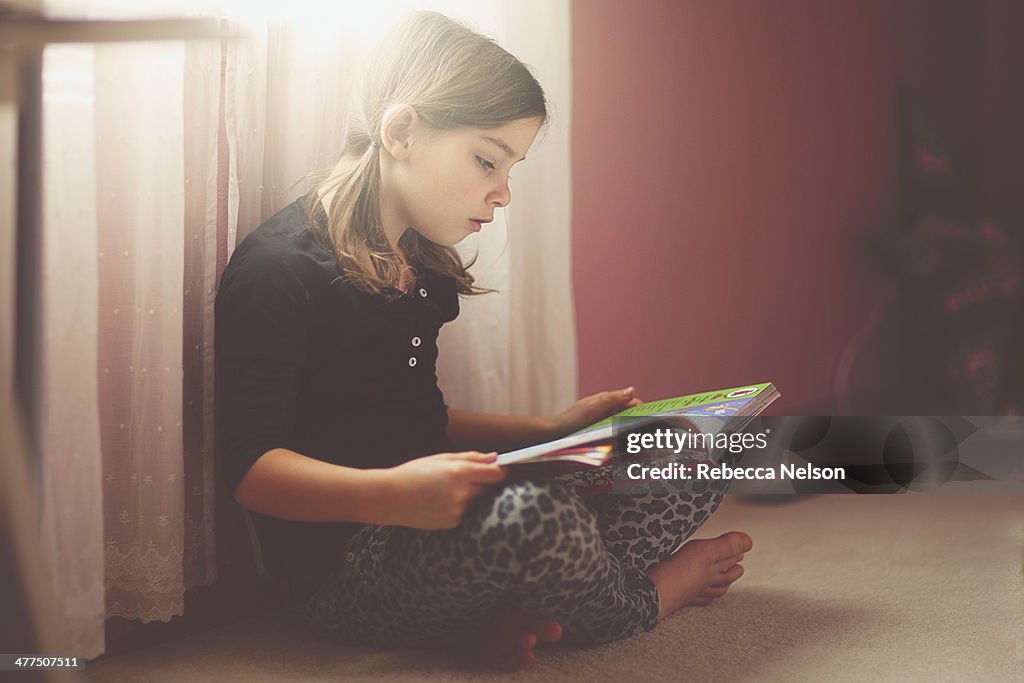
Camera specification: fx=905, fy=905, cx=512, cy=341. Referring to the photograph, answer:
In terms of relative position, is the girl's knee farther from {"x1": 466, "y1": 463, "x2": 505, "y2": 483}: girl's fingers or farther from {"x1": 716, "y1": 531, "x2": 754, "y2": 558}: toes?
{"x1": 716, "y1": 531, "x2": 754, "y2": 558}: toes

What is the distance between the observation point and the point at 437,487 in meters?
0.75

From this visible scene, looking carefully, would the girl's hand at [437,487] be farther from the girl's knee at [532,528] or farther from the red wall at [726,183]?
the red wall at [726,183]

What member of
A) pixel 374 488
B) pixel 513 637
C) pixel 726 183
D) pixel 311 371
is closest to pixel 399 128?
pixel 311 371

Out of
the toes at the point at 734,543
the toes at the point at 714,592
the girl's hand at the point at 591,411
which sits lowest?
the toes at the point at 714,592

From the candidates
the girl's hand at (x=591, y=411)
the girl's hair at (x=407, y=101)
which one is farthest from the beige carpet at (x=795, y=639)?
the girl's hair at (x=407, y=101)

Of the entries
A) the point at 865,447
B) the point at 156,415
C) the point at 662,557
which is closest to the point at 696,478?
the point at 662,557

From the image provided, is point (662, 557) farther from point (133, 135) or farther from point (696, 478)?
point (133, 135)

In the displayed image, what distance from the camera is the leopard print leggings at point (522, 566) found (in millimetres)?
777

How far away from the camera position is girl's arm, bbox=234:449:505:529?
2.48 ft

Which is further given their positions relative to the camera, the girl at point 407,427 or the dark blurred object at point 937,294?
the dark blurred object at point 937,294

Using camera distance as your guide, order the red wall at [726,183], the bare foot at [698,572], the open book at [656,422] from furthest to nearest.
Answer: the red wall at [726,183], the bare foot at [698,572], the open book at [656,422]

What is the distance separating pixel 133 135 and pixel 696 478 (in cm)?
66

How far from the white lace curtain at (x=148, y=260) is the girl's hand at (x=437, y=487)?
0.87 ft

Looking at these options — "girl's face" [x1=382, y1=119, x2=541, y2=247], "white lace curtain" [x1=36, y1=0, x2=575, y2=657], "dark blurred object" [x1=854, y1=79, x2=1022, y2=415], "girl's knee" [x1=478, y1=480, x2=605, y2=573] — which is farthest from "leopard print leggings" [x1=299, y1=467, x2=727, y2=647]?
"dark blurred object" [x1=854, y1=79, x2=1022, y2=415]
